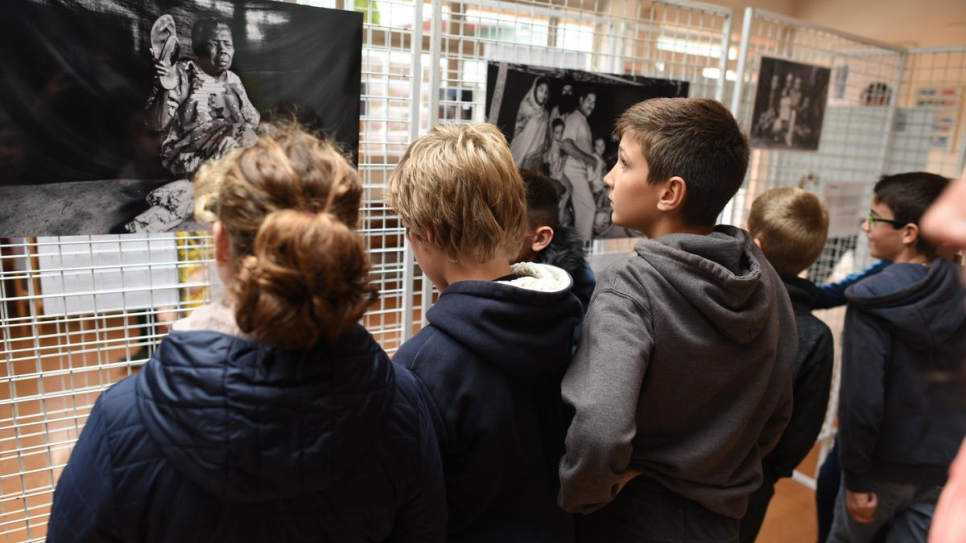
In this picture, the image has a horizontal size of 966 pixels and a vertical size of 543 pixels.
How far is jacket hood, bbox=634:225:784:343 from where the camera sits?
1.06 metres

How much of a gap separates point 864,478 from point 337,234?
184 centimetres

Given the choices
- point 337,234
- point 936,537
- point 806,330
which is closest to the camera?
point 936,537

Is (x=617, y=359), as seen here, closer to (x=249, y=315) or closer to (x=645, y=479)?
(x=645, y=479)

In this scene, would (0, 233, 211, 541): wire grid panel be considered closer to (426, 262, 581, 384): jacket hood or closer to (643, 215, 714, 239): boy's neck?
(426, 262, 581, 384): jacket hood

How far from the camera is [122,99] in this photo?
1.15 m

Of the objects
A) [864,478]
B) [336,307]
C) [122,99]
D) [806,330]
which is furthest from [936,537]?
[864,478]

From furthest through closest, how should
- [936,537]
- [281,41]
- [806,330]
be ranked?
[806,330] < [281,41] < [936,537]

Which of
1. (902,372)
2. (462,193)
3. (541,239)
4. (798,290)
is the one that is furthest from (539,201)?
(902,372)

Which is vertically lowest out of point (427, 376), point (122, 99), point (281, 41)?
point (427, 376)

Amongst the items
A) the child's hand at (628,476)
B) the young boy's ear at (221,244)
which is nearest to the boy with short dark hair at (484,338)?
the child's hand at (628,476)

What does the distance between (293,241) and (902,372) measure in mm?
1780

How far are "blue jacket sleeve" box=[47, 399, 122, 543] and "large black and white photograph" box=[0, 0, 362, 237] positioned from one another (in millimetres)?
595

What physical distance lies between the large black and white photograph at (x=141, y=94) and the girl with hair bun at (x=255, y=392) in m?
0.51

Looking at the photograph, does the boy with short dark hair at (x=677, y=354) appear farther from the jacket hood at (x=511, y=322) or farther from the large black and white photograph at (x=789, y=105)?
the large black and white photograph at (x=789, y=105)
